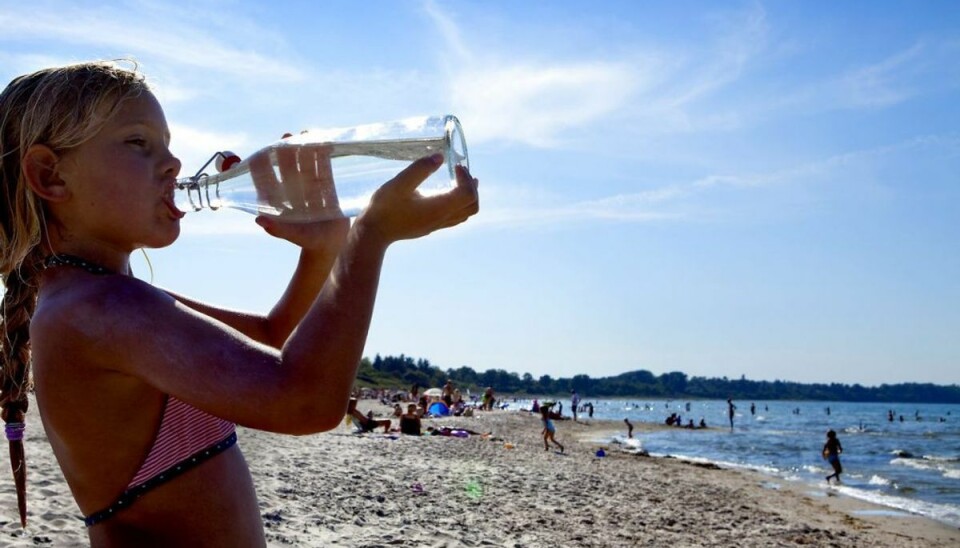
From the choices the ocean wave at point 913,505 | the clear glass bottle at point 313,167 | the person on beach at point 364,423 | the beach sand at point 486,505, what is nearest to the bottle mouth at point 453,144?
the clear glass bottle at point 313,167

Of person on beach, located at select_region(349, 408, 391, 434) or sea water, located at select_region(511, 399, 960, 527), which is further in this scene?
person on beach, located at select_region(349, 408, 391, 434)

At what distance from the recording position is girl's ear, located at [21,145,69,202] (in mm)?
1749

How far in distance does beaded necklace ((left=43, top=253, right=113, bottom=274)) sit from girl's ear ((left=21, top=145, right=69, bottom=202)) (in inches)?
4.9

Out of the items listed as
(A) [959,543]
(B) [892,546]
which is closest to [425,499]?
(B) [892,546]

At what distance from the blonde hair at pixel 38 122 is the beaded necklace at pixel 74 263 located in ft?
0.17

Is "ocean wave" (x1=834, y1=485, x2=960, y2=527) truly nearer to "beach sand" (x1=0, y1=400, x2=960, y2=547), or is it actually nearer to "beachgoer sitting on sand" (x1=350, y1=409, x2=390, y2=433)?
"beach sand" (x1=0, y1=400, x2=960, y2=547)

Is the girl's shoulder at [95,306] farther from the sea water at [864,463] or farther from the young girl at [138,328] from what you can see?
the sea water at [864,463]

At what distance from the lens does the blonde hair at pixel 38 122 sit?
1.75m

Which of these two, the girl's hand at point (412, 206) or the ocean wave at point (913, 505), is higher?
the girl's hand at point (412, 206)

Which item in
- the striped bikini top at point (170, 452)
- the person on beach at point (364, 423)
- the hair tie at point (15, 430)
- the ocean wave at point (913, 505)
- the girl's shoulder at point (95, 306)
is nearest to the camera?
the girl's shoulder at point (95, 306)

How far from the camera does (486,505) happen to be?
12.6 metres

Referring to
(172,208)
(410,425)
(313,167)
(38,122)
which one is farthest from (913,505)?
(38,122)

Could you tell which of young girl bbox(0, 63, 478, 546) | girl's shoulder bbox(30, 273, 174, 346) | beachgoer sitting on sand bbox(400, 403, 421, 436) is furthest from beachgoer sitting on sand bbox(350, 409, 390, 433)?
girl's shoulder bbox(30, 273, 174, 346)

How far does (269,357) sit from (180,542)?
552mm
